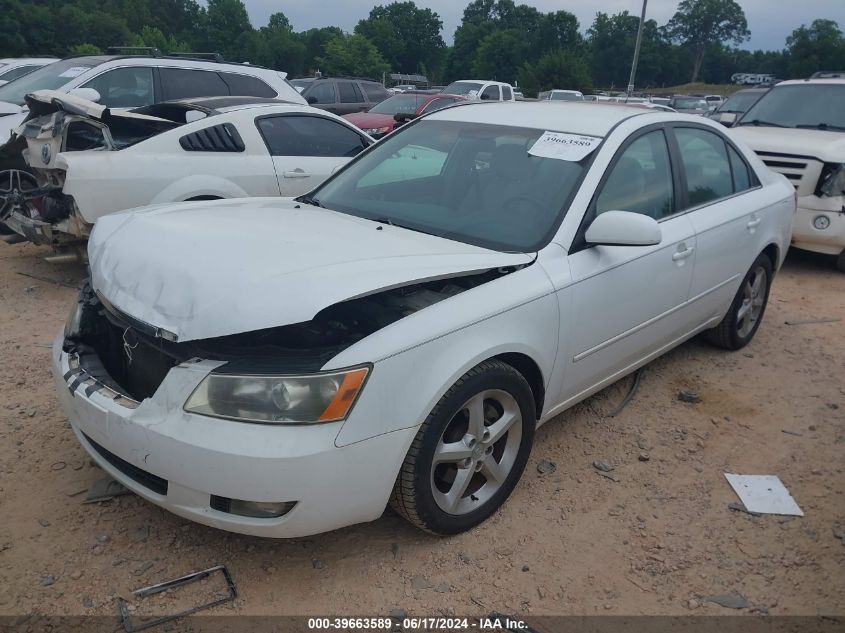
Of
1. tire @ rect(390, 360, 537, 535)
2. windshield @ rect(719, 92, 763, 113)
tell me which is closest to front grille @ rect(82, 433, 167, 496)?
tire @ rect(390, 360, 537, 535)

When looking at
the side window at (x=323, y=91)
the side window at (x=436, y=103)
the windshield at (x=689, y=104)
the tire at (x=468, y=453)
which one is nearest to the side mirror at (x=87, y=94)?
the tire at (x=468, y=453)

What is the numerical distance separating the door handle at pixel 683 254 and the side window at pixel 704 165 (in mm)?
332

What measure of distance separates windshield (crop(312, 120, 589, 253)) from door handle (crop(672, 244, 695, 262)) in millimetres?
811

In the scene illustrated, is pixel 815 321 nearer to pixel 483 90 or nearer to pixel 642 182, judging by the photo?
pixel 642 182

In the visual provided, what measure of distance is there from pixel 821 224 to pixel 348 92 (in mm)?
12588

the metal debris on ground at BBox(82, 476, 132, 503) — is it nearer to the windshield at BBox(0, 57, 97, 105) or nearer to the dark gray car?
the windshield at BBox(0, 57, 97, 105)

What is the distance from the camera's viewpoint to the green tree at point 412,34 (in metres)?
96.4

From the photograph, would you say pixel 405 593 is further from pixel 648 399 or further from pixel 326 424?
pixel 648 399

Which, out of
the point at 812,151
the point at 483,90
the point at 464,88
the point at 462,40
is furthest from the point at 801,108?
the point at 462,40

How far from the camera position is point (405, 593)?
8.20ft

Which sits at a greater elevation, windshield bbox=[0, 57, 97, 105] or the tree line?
Answer: the tree line

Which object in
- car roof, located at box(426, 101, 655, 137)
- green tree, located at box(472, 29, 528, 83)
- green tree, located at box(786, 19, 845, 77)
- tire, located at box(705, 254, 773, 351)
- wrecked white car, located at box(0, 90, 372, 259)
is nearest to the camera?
car roof, located at box(426, 101, 655, 137)

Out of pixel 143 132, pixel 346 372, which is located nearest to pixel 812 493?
pixel 346 372

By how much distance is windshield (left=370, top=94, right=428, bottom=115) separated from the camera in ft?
44.3
